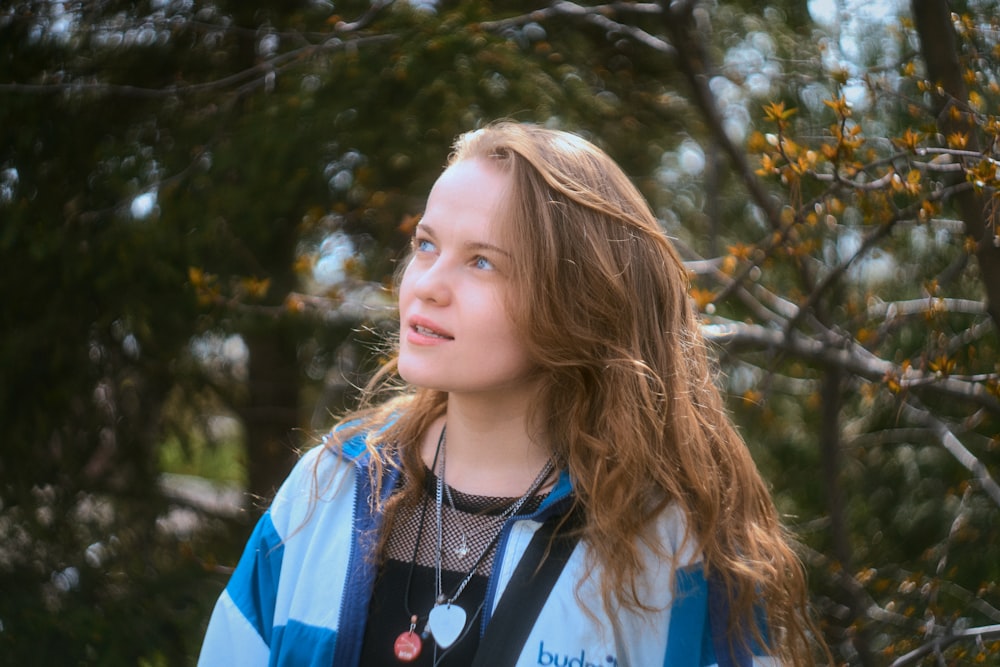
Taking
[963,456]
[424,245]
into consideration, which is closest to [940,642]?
[963,456]

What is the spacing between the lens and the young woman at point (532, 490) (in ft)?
5.12

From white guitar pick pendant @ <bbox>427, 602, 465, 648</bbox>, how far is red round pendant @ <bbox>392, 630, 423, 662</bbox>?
28 millimetres

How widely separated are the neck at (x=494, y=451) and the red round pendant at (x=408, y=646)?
0.84 feet

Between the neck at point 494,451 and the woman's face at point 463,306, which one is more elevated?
the woman's face at point 463,306

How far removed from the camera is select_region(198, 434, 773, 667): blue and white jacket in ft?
5.01

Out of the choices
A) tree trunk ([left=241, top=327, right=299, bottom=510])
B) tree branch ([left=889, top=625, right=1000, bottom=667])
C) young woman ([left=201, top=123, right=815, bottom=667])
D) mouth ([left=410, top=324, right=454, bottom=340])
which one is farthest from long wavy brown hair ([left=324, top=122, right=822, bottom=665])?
tree trunk ([left=241, top=327, right=299, bottom=510])

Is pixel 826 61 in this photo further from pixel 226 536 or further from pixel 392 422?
pixel 226 536

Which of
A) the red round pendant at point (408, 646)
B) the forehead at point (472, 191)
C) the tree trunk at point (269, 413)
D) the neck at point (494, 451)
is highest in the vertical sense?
the forehead at point (472, 191)

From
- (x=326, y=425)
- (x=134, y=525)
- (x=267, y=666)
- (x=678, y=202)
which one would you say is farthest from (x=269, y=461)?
(x=267, y=666)

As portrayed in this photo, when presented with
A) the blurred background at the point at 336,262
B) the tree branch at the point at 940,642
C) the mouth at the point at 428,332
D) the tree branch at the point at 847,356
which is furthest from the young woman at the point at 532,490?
the blurred background at the point at 336,262

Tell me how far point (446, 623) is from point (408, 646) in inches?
2.8

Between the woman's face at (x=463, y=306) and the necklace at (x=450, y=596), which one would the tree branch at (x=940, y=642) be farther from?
the woman's face at (x=463, y=306)

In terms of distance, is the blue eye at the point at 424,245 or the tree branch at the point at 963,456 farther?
the tree branch at the point at 963,456

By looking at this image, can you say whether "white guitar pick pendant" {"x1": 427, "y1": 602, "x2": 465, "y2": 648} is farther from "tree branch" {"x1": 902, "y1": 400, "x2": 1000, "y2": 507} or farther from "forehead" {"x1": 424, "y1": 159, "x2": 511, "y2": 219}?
"tree branch" {"x1": 902, "y1": 400, "x2": 1000, "y2": 507}
